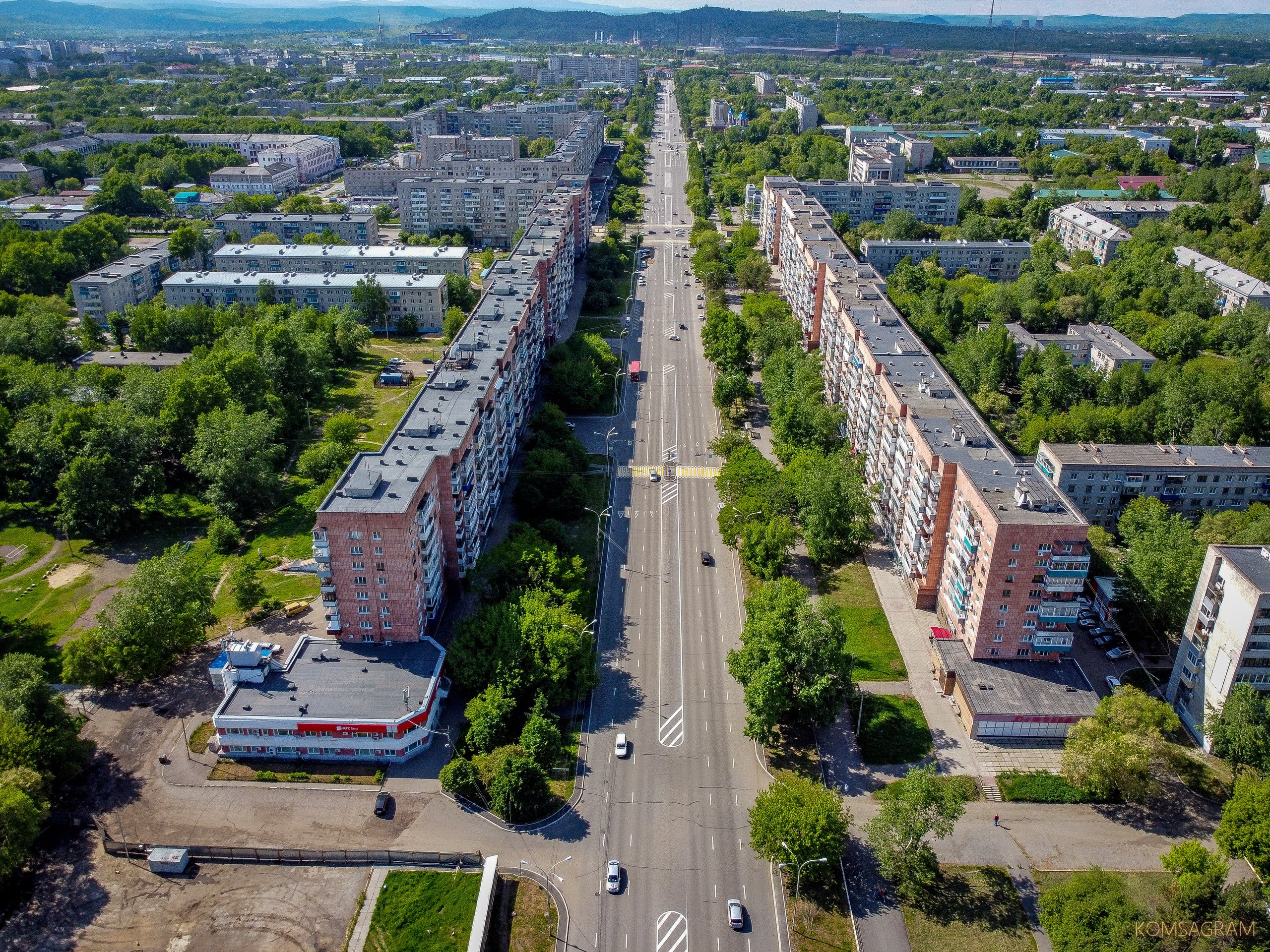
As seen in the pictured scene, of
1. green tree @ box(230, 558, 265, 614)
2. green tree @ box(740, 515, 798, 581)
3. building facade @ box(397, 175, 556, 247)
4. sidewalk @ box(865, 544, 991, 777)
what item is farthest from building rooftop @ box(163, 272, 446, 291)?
sidewalk @ box(865, 544, 991, 777)

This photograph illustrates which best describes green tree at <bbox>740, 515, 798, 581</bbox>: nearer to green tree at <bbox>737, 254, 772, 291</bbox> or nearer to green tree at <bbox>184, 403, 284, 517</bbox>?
green tree at <bbox>184, 403, 284, 517</bbox>

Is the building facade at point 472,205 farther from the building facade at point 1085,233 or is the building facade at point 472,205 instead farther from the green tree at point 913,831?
the green tree at point 913,831

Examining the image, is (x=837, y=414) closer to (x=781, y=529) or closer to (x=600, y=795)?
(x=781, y=529)

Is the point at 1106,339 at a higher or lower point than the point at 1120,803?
higher

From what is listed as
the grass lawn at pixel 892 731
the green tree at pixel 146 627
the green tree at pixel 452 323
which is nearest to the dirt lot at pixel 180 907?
the green tree at pixel 146 627

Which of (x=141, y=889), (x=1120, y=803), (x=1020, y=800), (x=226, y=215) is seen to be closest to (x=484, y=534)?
(x=141, y=889)

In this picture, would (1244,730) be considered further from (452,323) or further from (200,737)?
(452,323)
